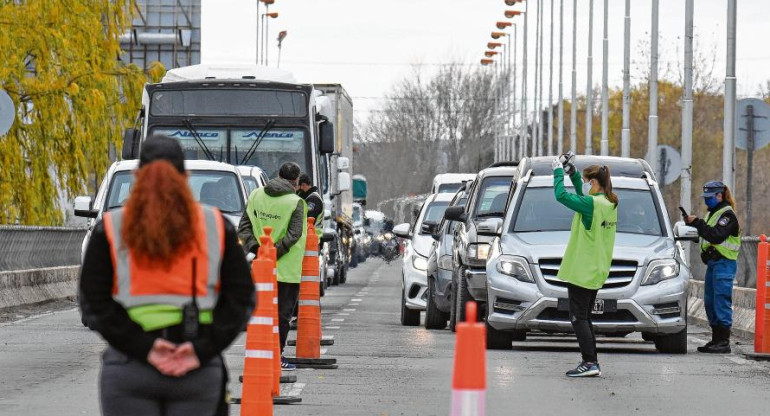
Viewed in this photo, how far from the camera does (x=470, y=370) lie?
6004mm

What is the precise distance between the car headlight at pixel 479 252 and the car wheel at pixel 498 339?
4.79ft

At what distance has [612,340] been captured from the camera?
20.3 m

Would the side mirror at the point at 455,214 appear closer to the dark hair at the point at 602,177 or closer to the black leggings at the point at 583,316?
the dark hair at the point at 602,177

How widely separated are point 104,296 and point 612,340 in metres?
15.0

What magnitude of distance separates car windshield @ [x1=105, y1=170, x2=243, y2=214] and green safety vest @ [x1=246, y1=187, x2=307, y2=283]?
17.3 feet

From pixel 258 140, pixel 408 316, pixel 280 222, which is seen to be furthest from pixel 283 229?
pixel 258 140

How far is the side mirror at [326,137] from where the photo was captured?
26.2 meters

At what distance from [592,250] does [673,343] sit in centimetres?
366

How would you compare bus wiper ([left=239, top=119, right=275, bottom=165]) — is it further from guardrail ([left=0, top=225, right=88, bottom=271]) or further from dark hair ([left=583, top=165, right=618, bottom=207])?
dark hair ([left=583, top=165, right=618, bottom=207])

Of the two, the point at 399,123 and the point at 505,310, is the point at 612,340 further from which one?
the point at 399,123

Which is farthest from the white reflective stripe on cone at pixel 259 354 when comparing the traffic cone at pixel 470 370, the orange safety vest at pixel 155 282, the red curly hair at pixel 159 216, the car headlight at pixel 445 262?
the car headlight at pixel 445 262

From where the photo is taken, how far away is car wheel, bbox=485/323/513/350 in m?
17.6

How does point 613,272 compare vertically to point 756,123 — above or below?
below

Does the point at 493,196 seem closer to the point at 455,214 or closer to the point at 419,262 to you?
the point at 455,214
